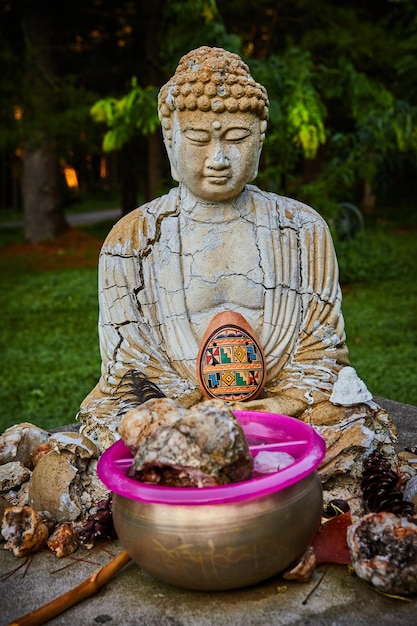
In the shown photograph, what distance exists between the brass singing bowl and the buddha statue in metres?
0.74

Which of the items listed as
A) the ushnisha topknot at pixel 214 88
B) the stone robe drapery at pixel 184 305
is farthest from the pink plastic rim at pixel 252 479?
the ushnisha topknot at pixel 214 88

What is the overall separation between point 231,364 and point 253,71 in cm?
515

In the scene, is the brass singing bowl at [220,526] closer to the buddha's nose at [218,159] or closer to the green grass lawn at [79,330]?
the buddha's nose at [218,159]

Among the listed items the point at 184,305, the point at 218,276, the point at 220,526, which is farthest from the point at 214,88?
the point at 220,526

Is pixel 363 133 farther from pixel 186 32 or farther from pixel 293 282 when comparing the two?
pixel 293 282

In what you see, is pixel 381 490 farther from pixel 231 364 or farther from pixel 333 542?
pixel 231 364

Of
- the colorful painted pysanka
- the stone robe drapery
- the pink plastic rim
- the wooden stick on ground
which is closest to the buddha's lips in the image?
the stone robe drapery

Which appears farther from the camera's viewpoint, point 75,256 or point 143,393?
point 75,256

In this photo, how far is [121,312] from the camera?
2980mm

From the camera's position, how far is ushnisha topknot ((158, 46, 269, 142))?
8.90 ft

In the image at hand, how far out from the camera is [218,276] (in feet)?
9.60

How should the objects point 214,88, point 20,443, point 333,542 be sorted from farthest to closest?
1. point 20,443
2. point 214,88
3. point 333,542

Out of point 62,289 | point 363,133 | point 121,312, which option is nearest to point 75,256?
point 62,289

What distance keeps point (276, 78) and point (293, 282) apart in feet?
15.0
